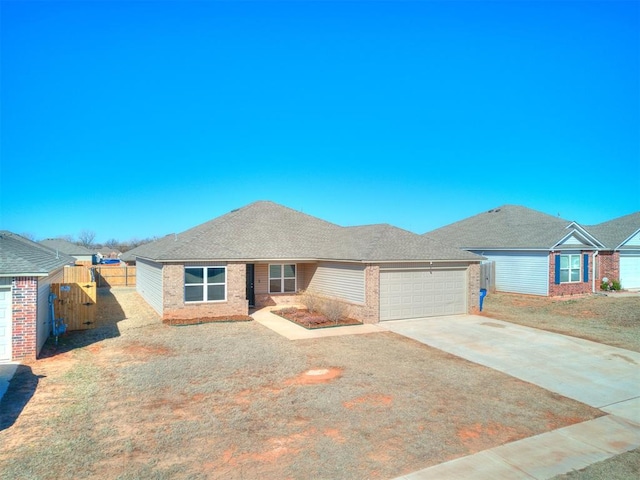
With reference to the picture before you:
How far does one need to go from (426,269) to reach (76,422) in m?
13.7

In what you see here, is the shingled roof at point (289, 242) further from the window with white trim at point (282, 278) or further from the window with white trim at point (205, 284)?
the window with white trim at point (282, 278)

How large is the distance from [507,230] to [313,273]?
50.2 feet

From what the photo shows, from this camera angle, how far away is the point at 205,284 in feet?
55.9

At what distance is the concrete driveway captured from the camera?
340 inches

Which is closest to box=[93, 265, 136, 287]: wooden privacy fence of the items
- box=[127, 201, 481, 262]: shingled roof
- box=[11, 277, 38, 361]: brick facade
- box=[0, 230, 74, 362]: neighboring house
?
box=[127, 201, 481, 262]: shingled roof

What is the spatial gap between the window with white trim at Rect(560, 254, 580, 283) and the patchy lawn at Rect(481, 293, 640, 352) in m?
1.32

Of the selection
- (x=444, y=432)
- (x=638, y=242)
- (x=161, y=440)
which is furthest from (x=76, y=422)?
(x=638, y=242)

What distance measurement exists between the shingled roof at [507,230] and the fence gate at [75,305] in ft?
74.2

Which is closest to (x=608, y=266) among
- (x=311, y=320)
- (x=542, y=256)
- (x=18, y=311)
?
(x=542, y=256)

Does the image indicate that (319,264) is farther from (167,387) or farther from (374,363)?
(167,387)

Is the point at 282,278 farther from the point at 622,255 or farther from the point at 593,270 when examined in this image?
the point at 622,255

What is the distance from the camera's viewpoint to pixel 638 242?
2839cm

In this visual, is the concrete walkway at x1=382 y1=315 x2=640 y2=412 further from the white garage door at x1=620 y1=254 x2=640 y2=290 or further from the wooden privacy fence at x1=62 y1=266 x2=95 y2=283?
the wooden privacy fence at x1=62 y1=266 x2=95 y2=283

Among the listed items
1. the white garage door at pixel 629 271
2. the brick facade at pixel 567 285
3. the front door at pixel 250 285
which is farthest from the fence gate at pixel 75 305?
the white garage door at pixel 629 271
